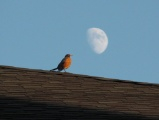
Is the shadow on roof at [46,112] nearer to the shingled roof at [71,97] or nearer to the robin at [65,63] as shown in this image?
the shingled roof at [71,97]

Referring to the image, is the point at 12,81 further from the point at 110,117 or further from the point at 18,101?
the point at 110,117

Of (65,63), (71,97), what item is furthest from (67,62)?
(71,97)

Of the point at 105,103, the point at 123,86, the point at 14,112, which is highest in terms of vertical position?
the point at 123,86

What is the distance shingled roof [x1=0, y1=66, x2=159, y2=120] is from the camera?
28.5 feet

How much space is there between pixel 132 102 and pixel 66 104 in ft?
3.61

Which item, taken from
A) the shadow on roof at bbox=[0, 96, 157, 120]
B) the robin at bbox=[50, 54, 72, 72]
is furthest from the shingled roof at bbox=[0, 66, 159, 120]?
the robin at bbox=[50, 54, 72, 72]

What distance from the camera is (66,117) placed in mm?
8453

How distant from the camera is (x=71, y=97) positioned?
31.2 ft

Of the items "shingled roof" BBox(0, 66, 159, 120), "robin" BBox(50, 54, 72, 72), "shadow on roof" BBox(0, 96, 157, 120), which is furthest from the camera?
"robin" BBox(50, 54, 72, 72)

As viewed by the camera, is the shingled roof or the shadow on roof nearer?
the shadow on roof

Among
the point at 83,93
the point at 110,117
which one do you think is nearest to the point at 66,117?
the point at 110,117

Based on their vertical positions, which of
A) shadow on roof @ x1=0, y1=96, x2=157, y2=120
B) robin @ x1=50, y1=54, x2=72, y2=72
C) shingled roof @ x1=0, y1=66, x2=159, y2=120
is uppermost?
robin @ x1=50, y1=54, x2=72, y2=72

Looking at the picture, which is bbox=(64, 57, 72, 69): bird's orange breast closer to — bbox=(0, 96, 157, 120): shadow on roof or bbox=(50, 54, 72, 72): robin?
bbox=(50, 54, 72, 72): robin

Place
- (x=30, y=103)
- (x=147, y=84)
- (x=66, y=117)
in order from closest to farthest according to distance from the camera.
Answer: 1. (x=66, y=117)
2. (x=30, y=103)
3. (x=147, y=84)
